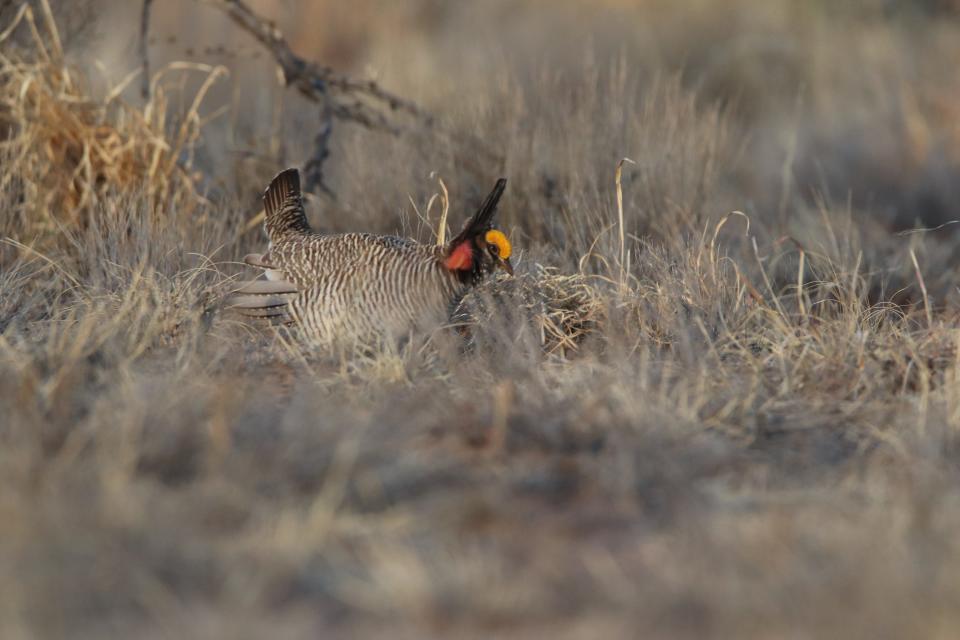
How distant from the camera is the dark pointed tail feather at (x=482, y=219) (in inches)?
181

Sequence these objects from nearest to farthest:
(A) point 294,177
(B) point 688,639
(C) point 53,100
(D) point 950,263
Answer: (B) point 688,639
(A) point 294,177
(C) point 53,100
(D) point 950,263

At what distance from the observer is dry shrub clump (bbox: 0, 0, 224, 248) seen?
611 centimetres

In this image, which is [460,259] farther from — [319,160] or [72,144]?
[72,144]

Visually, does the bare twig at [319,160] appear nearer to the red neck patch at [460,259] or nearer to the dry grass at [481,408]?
the dry grass at [481,408]

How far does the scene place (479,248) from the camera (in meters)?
4.63

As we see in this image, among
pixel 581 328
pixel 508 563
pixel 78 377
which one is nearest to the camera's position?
pixel 508 563

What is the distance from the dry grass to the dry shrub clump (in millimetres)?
21

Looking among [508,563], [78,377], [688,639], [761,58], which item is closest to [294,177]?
[78,377]

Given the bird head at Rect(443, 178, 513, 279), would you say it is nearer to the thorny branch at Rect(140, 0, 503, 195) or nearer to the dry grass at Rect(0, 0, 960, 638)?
the dry grass at Rect(0, 0, 960, 638)

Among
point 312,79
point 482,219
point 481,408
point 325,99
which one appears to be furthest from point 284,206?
point 481,408

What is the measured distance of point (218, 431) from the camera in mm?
3217

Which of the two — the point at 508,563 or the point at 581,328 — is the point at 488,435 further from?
the point at 581,328

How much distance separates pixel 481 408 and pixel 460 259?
0.95m

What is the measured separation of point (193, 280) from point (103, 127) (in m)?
1.55
